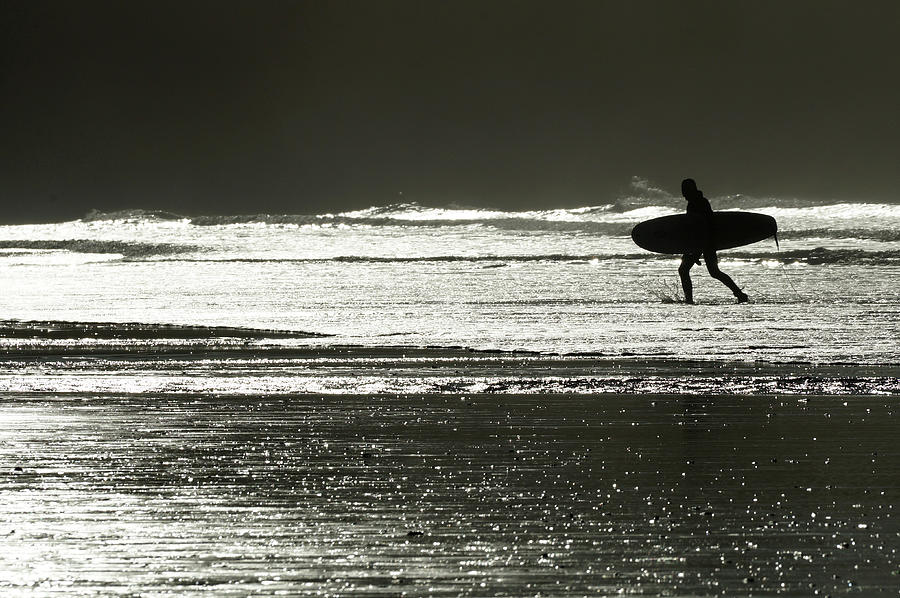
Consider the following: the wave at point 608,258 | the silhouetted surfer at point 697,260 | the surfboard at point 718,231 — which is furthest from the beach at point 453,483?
the wave at point 608,258

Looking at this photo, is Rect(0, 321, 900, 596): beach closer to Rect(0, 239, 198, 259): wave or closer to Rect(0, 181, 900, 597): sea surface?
Rect(0, 181, 900, 597): sea surface

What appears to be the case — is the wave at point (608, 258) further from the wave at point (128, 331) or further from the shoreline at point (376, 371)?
the shoreline at point (376, 371)

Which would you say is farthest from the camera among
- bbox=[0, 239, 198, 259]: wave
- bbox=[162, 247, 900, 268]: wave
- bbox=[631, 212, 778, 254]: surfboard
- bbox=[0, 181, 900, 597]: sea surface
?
bbox=[0, 239, 198, 259]: wave

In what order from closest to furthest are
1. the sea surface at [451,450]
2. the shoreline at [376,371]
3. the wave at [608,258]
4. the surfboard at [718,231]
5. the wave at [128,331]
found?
the sea surface at [451,450] → the shoreline at [376,371] → the wave at [128,331] → the surfboard at [718,231] → the wave at [608,258]

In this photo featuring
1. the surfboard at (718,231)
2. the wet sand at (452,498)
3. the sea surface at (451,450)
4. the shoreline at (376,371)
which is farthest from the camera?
the surfboard at (718,231)

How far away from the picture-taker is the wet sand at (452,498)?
3.87m

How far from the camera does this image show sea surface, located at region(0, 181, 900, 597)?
13.0ft

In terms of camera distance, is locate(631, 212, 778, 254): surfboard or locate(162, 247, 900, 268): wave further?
locate(162, 247, 900, 268): wave

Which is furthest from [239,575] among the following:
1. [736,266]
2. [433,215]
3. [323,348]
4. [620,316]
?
[433,215]

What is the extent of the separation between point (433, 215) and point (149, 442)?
173ft

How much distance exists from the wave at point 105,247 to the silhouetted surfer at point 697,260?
2065 cm

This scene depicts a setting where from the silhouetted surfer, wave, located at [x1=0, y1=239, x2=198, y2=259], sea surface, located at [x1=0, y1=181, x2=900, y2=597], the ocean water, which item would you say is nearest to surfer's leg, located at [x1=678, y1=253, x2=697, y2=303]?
the silhouetted surfer

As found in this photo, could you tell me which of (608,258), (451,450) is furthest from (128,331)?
(608,258)

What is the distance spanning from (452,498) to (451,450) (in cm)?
108
